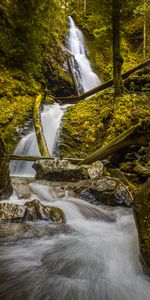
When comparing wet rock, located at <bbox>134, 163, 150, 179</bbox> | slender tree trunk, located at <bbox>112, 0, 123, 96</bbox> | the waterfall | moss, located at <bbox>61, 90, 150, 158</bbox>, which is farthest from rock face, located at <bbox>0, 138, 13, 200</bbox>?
the waterfall

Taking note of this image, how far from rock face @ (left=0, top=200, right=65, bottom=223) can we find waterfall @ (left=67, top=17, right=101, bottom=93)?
1235 centimetres

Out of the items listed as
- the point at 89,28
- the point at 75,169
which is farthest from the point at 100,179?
the point at 89,28

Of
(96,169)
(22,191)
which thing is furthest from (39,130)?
(22,191)

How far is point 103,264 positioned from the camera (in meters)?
3.36

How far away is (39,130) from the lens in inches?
376

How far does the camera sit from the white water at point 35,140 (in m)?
9.04

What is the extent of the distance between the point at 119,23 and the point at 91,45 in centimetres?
1087

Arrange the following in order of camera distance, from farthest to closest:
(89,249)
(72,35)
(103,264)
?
(72,35) → (89,249) → (103,264)

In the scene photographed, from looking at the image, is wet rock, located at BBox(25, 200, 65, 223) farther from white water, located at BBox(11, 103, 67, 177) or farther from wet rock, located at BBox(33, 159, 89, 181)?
white water, located at BBox(11, 103, 67, 177)

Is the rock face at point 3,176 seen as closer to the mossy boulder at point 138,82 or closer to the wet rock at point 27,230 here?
the wet rock at point 27,230

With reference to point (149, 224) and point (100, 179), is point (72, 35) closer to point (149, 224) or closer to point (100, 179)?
point (100, 179)

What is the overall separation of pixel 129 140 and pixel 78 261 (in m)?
4.65

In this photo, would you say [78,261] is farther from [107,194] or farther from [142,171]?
[142,171]

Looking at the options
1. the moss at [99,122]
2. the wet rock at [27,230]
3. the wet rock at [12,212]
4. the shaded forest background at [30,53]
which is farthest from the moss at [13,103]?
the wet rock at [27,230]
